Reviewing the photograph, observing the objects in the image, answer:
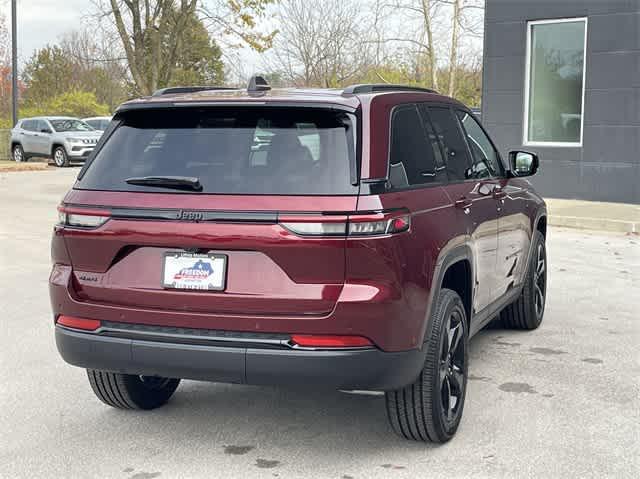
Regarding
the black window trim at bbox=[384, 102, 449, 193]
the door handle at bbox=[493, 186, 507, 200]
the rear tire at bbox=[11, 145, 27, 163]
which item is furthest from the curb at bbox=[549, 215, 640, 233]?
the rear tire at bbox=[11, 145, 27, 163]

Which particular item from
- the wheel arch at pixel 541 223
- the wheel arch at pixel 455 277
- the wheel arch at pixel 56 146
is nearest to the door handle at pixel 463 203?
the wheel arch at pixel 455 277

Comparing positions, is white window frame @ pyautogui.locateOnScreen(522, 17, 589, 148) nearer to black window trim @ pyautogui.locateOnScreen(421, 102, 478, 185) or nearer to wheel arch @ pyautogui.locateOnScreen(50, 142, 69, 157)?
black window trim @ pyautogui.locateOnScreen(421, 102, 478, 185)

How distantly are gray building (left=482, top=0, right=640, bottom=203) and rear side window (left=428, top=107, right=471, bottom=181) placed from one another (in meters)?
12.8

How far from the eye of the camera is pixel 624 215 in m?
15.0

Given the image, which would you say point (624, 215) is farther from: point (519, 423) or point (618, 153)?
point (519, 423)

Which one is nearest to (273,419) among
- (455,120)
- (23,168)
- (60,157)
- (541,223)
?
(455,120)

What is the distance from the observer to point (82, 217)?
4266 mm

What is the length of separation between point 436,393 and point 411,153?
3.73ft

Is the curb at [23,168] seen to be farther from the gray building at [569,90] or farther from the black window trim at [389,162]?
the black window trim at [389,162]

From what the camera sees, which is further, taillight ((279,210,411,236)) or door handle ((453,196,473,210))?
door handle ((453,196,473,210))

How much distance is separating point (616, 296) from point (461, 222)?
4.21 m

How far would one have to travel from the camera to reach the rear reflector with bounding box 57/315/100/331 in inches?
167

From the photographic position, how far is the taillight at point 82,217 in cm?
420

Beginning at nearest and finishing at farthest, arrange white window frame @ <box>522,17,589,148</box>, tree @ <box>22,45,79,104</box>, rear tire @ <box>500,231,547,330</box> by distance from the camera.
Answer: rear tire @ <box>500,231,547,330</box>
white window frame @ <box>522,17,589,148</box>
tree @ <box>22,45,79,104</box>
